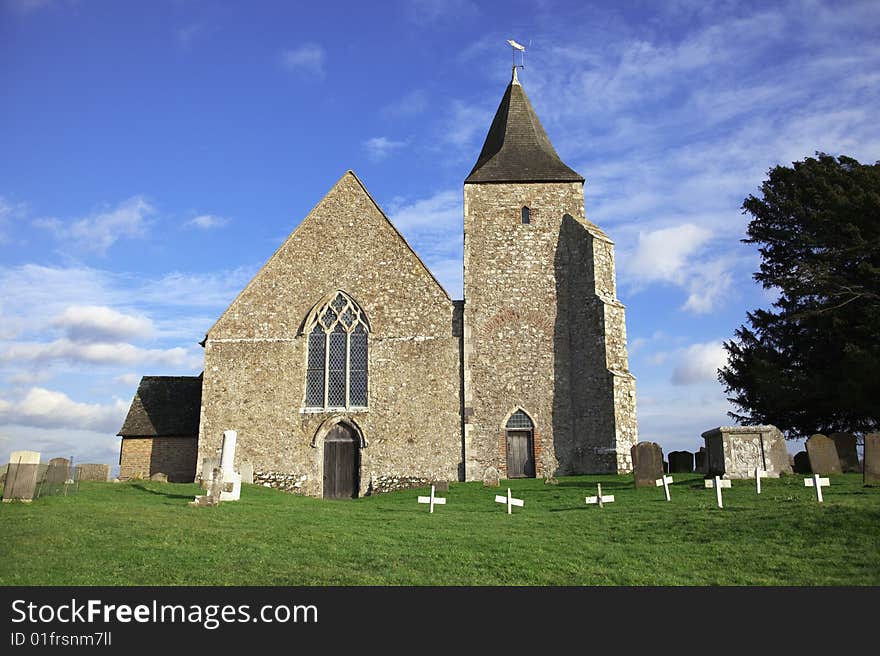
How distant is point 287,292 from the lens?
88.5ft

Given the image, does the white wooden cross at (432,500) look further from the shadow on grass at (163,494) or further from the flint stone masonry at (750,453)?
the flint stone masonry at (750,453)

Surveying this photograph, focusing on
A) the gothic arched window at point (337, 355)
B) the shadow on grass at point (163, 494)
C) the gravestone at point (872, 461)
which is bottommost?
the shadow on grass at point (163, 494)

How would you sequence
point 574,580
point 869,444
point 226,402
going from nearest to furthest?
point 574,580
point 869,444
point 226,402

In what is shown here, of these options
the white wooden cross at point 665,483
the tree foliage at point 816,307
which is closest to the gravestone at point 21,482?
the white wooden cross at point 665,483

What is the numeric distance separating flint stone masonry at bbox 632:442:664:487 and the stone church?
382cm

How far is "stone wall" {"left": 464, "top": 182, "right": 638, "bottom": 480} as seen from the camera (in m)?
25.1

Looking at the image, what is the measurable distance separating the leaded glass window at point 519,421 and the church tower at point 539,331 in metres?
0.04

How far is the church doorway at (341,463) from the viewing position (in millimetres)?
25250

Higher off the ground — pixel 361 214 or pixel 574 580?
pixel 361 214

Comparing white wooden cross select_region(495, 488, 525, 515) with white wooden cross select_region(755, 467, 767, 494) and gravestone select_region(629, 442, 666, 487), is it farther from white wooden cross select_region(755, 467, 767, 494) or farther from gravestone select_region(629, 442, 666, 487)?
white wooden cross select_region(755, 467, 767, 494)

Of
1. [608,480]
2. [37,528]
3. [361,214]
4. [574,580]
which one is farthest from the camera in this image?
[361,214]

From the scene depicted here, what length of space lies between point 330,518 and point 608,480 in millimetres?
9906
